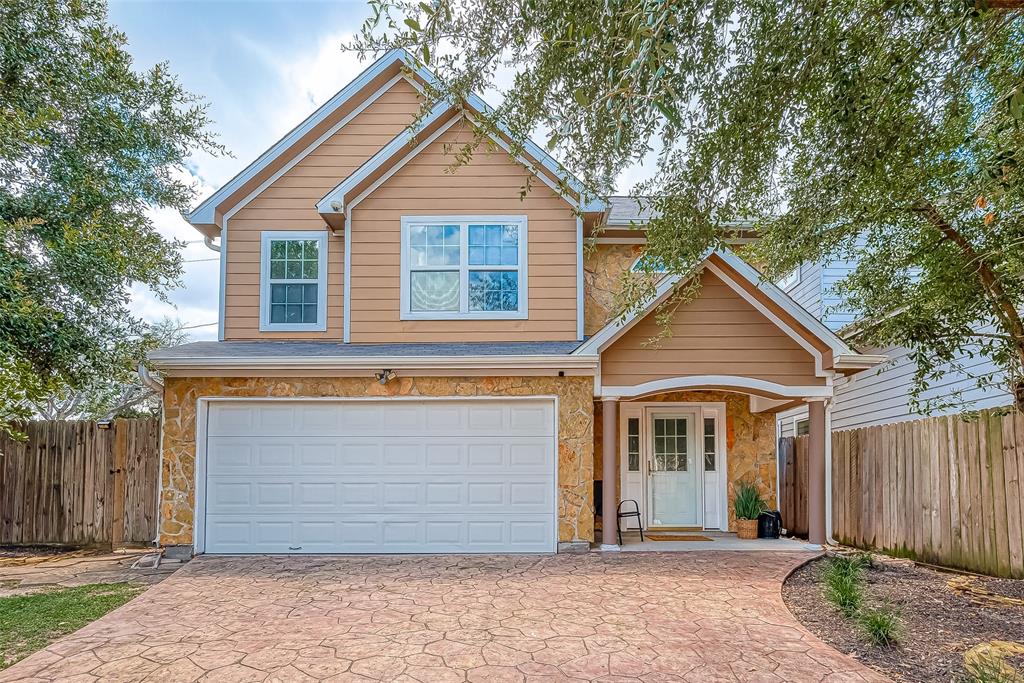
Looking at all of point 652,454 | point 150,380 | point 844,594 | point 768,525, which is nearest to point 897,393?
point 768,525

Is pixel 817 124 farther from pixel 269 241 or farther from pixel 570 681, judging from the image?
pixel 269 241

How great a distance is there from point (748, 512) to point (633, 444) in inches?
85.8

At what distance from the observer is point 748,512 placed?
10.7 meters

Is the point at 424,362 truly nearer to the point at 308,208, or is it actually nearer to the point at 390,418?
the point at 390,418

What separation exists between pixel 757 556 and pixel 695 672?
474 centimetres

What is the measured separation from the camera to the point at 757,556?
909cm

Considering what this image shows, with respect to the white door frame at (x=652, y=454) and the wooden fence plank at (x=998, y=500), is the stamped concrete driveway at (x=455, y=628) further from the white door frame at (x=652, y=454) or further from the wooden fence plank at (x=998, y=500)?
the white door frame at (x=652, y=454)

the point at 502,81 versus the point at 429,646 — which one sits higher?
the point at 502,81

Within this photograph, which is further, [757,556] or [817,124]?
[757,556]

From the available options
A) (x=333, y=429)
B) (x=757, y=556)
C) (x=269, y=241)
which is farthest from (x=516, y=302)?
(x=757, y=556)

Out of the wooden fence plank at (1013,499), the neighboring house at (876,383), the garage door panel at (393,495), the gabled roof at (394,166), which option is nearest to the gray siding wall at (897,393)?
the neighboring house at (876,383)

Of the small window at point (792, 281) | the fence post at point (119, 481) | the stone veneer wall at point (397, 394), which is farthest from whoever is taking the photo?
the small window at point (792, 281)

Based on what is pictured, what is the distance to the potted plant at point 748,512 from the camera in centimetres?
1063

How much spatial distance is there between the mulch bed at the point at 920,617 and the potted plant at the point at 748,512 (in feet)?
7.20
